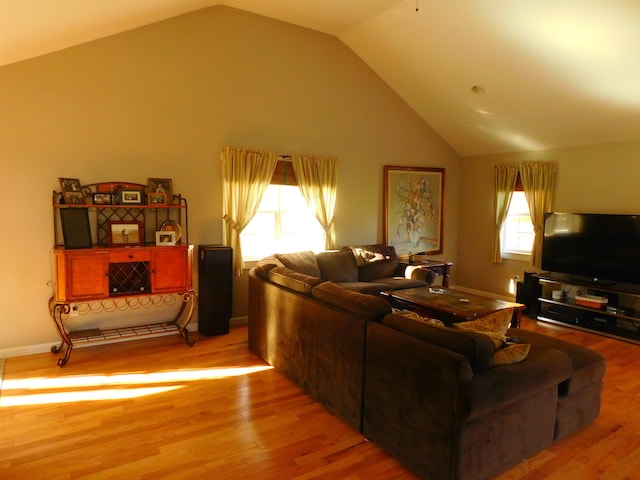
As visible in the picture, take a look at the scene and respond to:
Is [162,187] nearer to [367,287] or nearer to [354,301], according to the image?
[367,287]

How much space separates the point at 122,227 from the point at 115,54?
1.73 metres

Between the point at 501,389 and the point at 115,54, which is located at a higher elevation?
the point at 115,54

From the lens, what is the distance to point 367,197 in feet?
20.7

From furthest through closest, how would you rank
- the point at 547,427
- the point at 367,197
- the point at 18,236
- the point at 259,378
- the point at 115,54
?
the point at 367,197, the point at 115,54, the point at 18,236, the point at 259,378, the point at 547,427

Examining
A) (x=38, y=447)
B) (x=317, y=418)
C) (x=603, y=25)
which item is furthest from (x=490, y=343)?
(x=603, y=25)

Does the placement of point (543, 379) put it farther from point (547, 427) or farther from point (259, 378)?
point (259, 378)

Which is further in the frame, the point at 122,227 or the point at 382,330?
the point at 122,227

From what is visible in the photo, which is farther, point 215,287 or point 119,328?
point 215,287

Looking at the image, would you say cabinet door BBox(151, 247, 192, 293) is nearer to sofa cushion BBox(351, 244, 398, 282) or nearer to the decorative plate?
the decorative plate

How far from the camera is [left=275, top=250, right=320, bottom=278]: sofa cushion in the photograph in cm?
505

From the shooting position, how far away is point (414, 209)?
6.84 m

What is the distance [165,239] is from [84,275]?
32.1 inches

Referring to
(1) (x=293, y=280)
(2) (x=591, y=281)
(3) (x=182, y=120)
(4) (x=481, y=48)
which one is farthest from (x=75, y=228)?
(2) (x=591, y=281)

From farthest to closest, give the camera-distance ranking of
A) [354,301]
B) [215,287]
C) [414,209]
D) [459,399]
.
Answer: [414,209]
[215,287]
[354,301]
[459,399]
